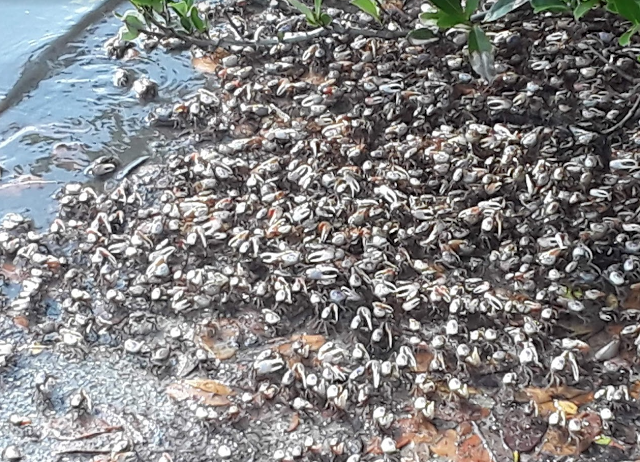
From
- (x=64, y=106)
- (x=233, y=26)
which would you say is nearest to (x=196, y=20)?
(x=233, y=26)

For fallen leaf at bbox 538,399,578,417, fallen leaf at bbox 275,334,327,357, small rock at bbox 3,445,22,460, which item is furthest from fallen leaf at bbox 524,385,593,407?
small rock at bbox 3,445,22,460

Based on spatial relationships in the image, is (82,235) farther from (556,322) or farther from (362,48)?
(556,322)

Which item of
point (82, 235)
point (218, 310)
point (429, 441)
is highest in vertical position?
point (82, 235)

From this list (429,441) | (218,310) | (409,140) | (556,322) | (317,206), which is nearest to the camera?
(429,441)

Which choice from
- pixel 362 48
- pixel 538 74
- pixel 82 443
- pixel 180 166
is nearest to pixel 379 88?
pixel 362 48

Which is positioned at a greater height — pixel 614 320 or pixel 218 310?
pixel 218 310

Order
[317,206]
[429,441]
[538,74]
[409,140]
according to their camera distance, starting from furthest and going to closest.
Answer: [538,74]
[409,140]
[317,206]
[429,441]

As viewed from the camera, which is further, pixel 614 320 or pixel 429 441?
pixel 614 320

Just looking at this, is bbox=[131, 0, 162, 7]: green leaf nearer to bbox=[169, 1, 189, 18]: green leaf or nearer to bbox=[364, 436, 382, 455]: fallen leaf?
bbox=[169, 1, 189, 18]: green leaf
